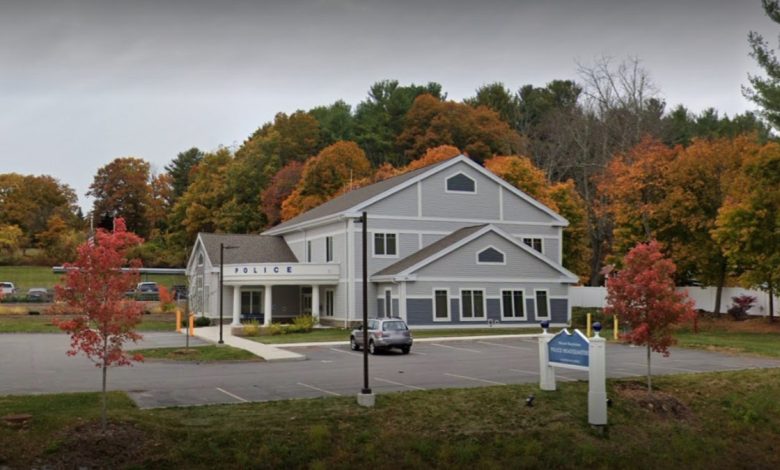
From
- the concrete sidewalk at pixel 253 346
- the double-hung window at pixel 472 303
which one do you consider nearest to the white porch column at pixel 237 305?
the concrete sidewalk at pixel 253 346

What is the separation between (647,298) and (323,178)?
54925 millimetres

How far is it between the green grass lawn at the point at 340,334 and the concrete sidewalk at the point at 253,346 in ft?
3.97

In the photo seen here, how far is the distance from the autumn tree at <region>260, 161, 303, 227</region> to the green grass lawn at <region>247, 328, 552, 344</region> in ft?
107

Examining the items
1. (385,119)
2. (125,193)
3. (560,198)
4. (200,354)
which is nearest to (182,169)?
(125,193)

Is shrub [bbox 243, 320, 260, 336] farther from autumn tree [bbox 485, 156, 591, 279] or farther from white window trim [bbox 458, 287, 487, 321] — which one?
autumn tree [bbox 485, 156, 591, 279]

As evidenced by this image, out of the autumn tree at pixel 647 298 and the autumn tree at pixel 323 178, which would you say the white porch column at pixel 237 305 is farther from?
the autumn tree at pixel 647 298

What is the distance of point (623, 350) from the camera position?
105 ft

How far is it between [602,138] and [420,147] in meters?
22.5

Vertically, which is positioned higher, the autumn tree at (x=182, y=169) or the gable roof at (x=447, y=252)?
the autumn tree at (x=182, y=169)

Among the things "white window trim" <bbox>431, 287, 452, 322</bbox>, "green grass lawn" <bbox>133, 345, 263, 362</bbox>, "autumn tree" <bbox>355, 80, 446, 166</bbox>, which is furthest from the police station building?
"autumn tree" <bbox>355, 80, 446, 166</bbox>

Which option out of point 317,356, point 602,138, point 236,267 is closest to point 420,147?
point 602,138

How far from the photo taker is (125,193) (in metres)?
102

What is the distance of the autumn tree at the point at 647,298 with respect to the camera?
18672mm

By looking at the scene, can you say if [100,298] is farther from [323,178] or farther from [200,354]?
[323,178]
